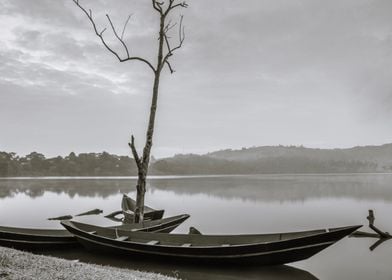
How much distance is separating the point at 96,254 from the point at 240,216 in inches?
482

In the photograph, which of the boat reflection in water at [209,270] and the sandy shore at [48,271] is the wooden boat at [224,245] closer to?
the boat reflection in water at [209,270]

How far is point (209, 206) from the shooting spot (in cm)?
2661

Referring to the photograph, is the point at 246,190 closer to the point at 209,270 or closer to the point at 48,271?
the point at 209,270

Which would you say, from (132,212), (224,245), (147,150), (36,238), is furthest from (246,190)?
(224,245)

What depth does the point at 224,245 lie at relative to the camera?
8.91 m

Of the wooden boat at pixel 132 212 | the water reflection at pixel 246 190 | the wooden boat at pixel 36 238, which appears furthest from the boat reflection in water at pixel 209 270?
the water reflection at pixel 246 190

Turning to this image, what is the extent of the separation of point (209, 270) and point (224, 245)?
73cm

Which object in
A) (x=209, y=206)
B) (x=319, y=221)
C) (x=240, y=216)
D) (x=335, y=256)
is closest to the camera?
(x=335, y=256)

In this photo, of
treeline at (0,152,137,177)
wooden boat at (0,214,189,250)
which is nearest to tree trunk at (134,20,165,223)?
wooden boat at (0,214,189,250)

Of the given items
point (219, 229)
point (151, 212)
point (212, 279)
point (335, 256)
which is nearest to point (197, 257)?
point (212, 279)

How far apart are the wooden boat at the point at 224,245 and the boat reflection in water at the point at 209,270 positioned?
239 millimetres

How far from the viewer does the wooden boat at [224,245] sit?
8.28 metres

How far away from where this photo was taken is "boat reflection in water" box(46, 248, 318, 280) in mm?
8516

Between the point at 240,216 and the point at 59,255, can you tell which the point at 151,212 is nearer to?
the point at 59,255
